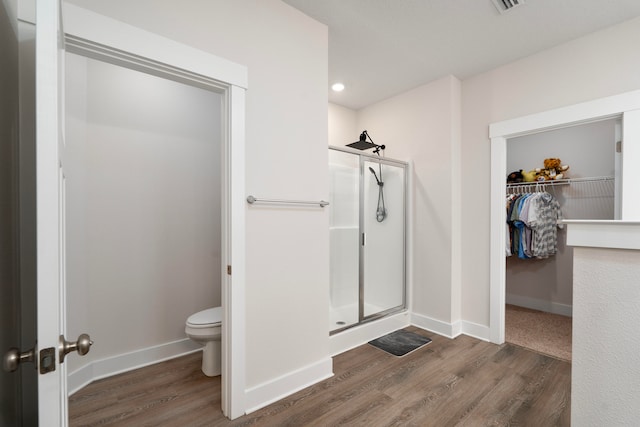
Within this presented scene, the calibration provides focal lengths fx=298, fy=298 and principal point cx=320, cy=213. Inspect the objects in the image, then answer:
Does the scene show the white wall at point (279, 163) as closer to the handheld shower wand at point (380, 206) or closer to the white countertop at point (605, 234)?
the handheld shower wand at point (380, 206)

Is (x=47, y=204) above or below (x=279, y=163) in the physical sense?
below

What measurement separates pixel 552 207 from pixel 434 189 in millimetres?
1617

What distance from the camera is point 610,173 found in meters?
3.27

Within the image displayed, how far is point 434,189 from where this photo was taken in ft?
10.1

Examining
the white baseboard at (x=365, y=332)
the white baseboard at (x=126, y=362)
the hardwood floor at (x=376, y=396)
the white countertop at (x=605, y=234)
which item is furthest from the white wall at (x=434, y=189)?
the white baseboard at (x=126, y=362)

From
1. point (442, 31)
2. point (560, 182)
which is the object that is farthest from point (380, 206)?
point (560, 182)

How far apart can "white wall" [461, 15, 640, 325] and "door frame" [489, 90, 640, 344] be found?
0.21 ft

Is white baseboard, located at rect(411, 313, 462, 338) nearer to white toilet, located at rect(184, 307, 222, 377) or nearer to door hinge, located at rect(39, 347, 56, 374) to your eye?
white toilet, located at rect(184, 307, 222, 377)

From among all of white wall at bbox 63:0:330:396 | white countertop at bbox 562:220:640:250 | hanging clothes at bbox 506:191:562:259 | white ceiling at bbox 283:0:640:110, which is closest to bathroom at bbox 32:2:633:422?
white wall at bbox 63:0:330:396

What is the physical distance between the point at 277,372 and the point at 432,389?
1.07 m

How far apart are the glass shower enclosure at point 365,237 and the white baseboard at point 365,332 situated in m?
0.06

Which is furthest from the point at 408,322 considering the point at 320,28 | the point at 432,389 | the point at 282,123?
the point at 320,28

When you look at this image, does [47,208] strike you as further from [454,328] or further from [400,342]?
[454,328]

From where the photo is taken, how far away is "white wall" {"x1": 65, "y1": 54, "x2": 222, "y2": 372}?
6.79 ft
